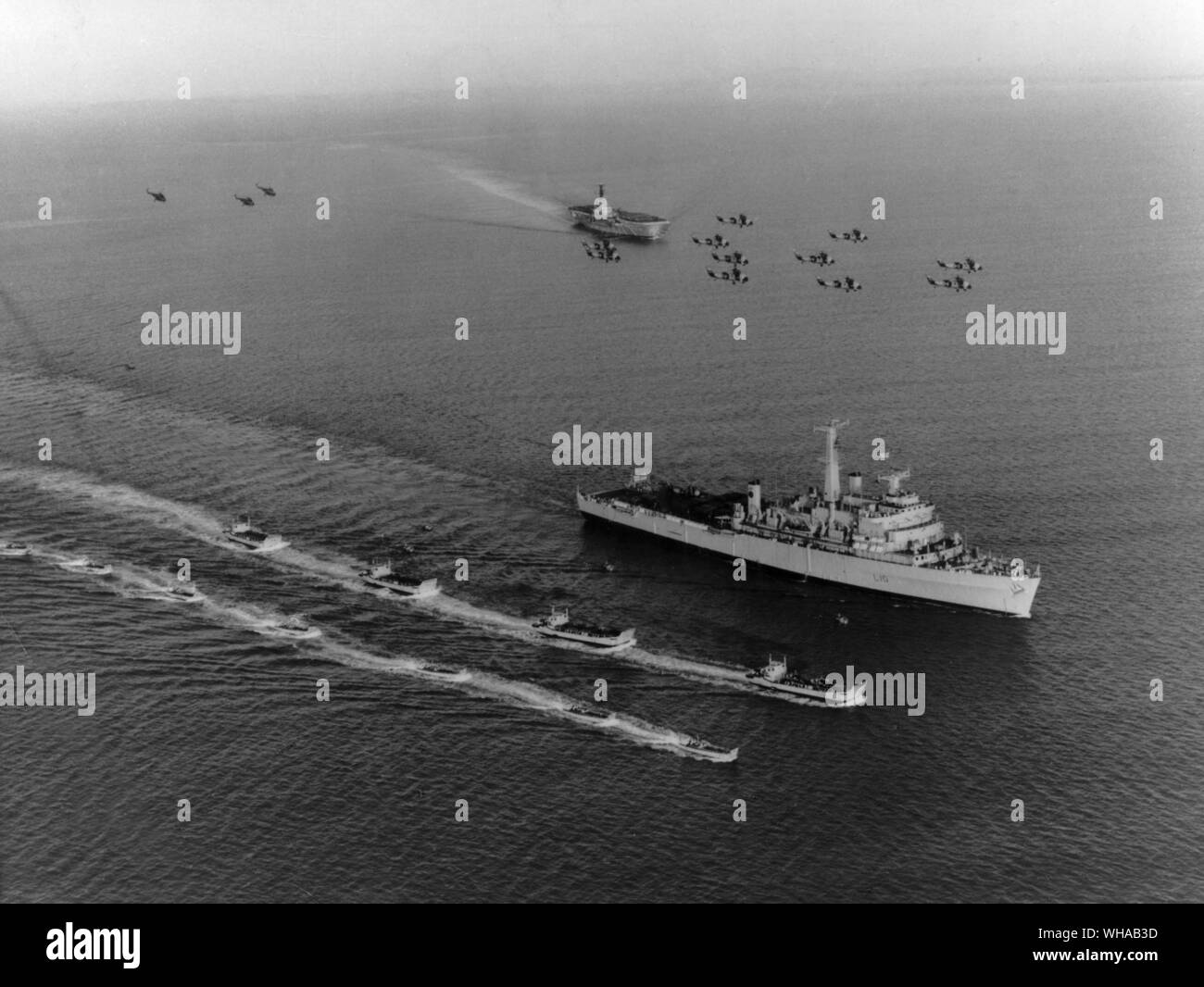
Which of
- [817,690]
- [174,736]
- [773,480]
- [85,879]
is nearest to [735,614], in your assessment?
[817,690]

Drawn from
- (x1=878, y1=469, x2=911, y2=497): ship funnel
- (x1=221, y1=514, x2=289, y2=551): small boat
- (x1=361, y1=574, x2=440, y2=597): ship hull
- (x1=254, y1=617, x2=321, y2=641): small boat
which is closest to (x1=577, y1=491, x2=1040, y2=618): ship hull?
(x1=878, y1=469, x2=911, y2=497): ship funnel

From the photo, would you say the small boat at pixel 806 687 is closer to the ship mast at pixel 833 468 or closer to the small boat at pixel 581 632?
the small boat at pixel 581 632

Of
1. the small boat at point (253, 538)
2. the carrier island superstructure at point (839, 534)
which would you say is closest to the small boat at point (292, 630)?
the small boat at point (253, 538)

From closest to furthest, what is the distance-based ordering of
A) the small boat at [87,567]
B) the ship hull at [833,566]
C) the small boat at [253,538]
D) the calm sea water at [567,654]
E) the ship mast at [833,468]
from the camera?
the calm sea water at [567,654] → the ship hull at [833,566] → the small boat at [87,567] → the small boat at [253,538] → the ship mast at [833,468]

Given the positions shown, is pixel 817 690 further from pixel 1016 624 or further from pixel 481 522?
pixel 481 522

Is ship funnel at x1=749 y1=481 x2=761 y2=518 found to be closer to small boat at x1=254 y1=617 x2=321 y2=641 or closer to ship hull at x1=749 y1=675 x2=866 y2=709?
ship hull at x1=749 y1=675 x2=866 y2=709

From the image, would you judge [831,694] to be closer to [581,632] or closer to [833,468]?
[581,632]
